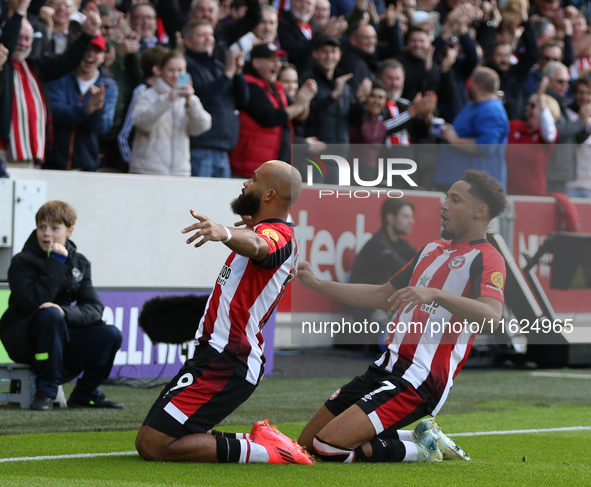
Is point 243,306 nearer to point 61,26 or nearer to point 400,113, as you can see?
point 61,26

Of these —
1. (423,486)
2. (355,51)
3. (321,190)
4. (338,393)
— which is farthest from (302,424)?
(355,51)

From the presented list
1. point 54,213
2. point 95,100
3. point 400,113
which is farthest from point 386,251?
point 400,113

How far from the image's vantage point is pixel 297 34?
12.6 meters

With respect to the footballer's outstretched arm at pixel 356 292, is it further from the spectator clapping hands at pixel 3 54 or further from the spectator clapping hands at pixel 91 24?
the spectator clapping hands at pixel 91 24

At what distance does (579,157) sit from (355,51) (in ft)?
14.0

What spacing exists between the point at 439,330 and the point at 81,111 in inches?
213

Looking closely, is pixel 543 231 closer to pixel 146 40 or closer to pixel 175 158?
pixel 175 158

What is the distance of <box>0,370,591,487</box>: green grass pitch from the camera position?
4512 mm

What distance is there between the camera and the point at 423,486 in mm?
4379

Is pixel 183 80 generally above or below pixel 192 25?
below

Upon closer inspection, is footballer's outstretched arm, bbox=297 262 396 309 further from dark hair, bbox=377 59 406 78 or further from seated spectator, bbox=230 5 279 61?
dark hair, bbox=377 59 406 78

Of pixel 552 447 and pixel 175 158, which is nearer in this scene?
pixel 552 447

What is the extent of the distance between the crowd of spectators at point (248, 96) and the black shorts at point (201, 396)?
2094 millimetres

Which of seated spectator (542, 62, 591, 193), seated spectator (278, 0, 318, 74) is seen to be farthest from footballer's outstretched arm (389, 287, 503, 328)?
seated spectator (278, 0, 318, 74)
